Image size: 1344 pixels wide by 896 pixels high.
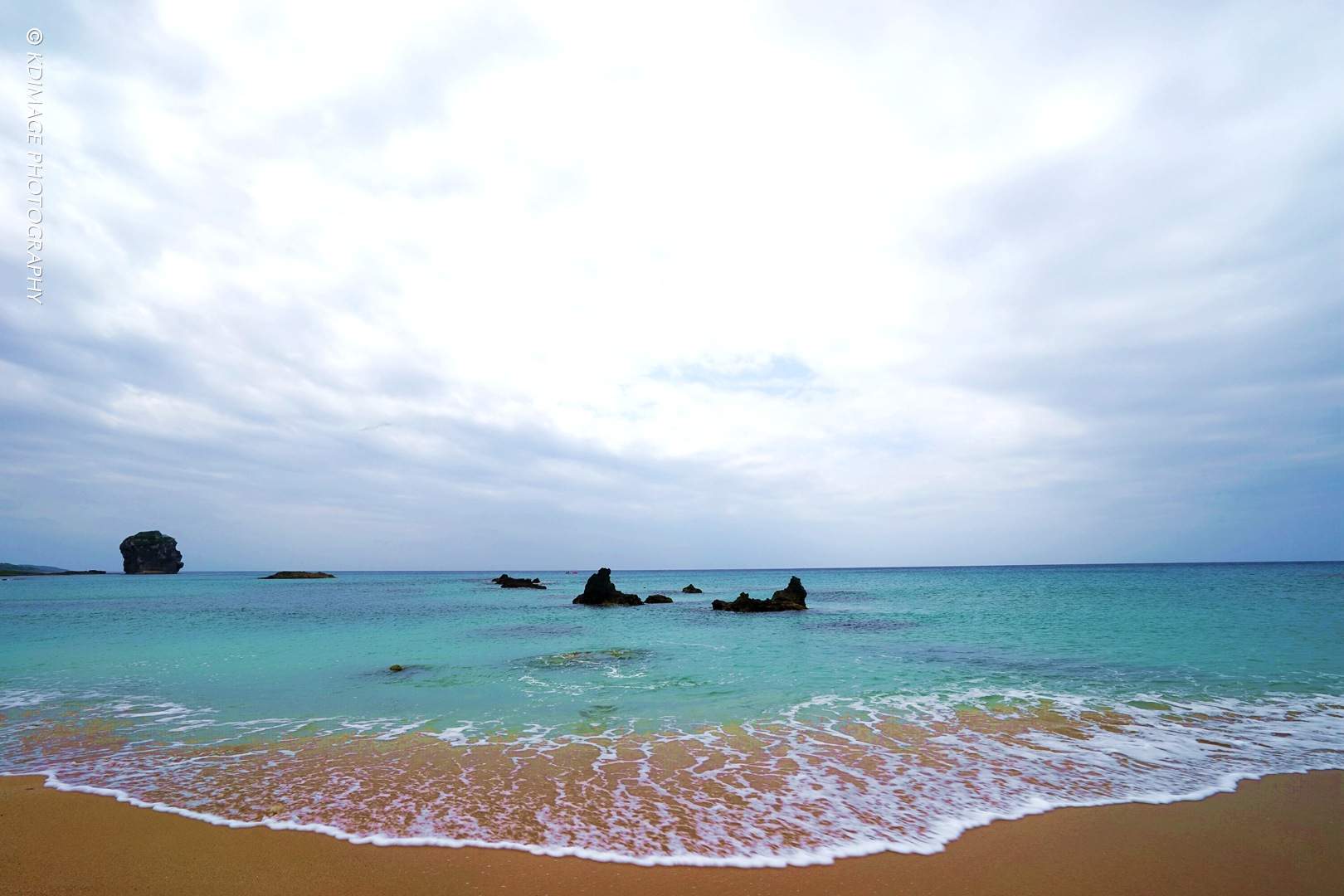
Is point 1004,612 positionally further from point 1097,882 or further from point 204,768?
point 204,768

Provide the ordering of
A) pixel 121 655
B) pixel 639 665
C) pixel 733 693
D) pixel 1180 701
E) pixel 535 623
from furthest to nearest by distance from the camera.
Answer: pixel 535 623, pixel 121 655, pixel 639 665, pixel 733 693, pixel 1180 701

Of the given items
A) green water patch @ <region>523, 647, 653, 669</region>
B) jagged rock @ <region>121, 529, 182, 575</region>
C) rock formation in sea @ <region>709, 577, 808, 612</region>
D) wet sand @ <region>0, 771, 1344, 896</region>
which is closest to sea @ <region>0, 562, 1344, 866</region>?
green water patch @ <region>523, 647, 653, 669</region>

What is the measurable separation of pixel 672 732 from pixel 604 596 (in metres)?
44.1

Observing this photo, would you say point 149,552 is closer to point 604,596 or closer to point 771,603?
point 604,596

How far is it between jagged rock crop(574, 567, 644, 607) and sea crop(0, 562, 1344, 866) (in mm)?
27463

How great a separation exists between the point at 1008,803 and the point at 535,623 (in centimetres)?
3153

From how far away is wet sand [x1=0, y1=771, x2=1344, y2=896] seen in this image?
5.87 meters

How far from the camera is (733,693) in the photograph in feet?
50.1

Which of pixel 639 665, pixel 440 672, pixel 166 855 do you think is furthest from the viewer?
pixel 639 665

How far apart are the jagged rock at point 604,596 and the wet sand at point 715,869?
46912 millimetres

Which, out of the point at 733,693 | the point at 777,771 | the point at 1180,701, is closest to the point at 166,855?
the point at 777,771

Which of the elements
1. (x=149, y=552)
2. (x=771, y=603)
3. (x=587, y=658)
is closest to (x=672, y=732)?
(x=587, y=658)

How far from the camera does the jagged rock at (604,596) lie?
54025mm

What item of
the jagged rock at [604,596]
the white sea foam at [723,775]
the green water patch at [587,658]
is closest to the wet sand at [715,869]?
the white sea foam at [723,775]
